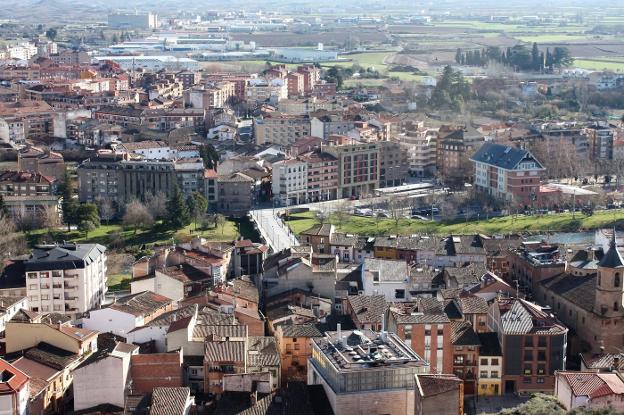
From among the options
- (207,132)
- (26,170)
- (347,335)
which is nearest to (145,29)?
(207,132)

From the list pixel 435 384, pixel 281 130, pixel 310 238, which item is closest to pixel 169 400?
pixel 435 384

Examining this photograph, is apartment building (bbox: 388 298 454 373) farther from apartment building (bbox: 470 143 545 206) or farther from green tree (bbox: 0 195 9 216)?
apartment building (bbox: 470 143 545 206)

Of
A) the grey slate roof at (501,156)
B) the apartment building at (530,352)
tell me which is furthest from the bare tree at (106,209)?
the apartment building at (530,352)

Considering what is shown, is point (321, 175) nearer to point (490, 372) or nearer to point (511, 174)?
point (511, 174)

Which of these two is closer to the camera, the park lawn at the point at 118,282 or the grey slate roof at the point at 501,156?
the park lawn at the point at 118,282

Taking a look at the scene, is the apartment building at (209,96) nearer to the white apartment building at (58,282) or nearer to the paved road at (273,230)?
the paved road at (273,230)

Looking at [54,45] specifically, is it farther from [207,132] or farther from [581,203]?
[581,203]

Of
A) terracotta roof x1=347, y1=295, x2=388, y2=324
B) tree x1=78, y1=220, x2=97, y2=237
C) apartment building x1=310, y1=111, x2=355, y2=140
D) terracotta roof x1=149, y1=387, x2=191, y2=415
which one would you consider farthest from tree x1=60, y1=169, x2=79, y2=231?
terracotta roof x1=149, y1=387, x2=191, y2=415
